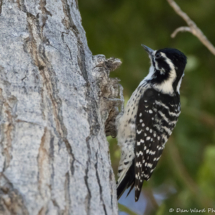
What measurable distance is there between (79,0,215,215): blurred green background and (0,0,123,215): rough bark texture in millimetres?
1778

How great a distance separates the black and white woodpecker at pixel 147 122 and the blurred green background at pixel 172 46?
1.75 feet

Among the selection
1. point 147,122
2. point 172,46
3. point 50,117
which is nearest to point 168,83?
point 147,122

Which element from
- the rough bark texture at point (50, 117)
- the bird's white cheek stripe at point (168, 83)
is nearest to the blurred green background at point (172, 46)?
the bird's white cheek stripe at point (168, 83)

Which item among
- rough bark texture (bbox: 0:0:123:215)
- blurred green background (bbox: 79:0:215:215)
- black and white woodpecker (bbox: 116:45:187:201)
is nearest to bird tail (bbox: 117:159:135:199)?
black and white woodpecker (bbox: 116:45:187:201)

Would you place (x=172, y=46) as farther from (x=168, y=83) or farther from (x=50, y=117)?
(x=50, y=117)

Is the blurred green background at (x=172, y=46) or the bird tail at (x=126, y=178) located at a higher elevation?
the blurred green background at (x=172, y=46)

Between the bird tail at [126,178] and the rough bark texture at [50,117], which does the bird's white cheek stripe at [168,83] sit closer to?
the bird tail at [126,178]

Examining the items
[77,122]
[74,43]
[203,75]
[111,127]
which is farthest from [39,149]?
[203,75]

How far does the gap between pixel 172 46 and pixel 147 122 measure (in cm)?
134

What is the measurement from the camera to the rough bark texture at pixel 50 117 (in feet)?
4.35

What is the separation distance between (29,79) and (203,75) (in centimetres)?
282

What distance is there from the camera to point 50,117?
159cm

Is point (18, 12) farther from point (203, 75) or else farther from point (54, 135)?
point (203, 75)

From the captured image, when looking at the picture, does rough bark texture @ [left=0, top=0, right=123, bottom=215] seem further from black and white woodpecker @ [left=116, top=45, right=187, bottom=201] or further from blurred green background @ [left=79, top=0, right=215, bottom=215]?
blurred green background @ [left=79, top=0, right=215, bottom=215]
